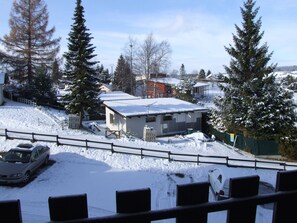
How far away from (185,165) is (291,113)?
1379cm

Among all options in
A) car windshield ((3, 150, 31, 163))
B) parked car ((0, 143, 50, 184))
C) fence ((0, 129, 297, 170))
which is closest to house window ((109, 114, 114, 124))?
fence ((0, 129, 297, 170))

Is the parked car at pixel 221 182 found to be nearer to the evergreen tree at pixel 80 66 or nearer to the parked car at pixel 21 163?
the parked car at pixel 21 163

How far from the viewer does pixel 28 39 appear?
41.7 metres

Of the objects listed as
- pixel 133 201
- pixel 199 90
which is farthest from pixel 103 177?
pixel 199 90

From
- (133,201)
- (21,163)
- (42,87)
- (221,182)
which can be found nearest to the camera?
(133,201)

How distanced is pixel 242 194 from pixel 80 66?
2963 cm

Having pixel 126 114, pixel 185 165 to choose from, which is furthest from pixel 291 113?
pixel 126 114

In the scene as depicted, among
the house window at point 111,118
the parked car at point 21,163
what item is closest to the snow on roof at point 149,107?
the house window at point 111,118

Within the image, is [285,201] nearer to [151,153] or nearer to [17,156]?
[17,156]

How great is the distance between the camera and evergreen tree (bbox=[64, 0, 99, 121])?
29594mm

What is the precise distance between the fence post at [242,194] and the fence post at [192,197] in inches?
6.8

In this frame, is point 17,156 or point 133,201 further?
point 17,156

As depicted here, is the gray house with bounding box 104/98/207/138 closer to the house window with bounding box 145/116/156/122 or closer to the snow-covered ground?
the house window with bounding box 145/116/156/122

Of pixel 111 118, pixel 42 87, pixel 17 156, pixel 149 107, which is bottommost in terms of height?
pixel 17 156
